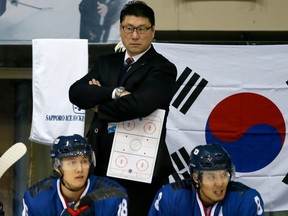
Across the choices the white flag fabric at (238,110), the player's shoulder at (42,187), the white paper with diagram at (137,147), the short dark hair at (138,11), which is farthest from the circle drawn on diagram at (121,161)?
the white flag fabric at (238,110)

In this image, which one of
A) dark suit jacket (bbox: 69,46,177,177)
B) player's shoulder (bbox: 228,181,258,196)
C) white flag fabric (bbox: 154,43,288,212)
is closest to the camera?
dark suit jacket (bbox: 69,46,177,177)

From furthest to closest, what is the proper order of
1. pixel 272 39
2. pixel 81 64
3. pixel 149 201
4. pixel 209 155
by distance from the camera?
pixel 272 39 → pixel 81 64 → pixel 149 201 → pixel 209 155

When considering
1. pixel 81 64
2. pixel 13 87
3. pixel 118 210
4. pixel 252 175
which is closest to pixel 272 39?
pixel 252 175

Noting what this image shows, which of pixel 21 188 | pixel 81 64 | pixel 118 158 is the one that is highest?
pixel 81 64

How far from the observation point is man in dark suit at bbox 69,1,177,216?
3656 millimetres

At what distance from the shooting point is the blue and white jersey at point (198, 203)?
12.1 feet

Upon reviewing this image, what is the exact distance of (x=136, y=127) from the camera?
379 centimetres

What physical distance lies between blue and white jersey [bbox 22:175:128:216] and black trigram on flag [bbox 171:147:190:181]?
1.94m

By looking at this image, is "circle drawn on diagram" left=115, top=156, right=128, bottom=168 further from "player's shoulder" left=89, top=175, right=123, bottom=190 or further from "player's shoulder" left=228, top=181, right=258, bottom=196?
"player's shoulder" left=228, top=181, right=258, bottom=196

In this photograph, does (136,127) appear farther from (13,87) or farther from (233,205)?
(13,87)

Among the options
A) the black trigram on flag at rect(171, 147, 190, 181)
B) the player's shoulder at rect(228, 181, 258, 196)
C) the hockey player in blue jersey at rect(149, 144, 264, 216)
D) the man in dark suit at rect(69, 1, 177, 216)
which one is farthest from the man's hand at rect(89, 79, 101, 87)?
the black trigram on flag at rect(171, 147, 190, 181)

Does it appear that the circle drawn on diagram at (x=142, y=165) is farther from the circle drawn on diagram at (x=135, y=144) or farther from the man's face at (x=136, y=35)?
the man's face at (x=136, y=35)

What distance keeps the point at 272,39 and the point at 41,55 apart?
211 cm

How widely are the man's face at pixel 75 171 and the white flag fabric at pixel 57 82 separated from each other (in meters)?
1.96
